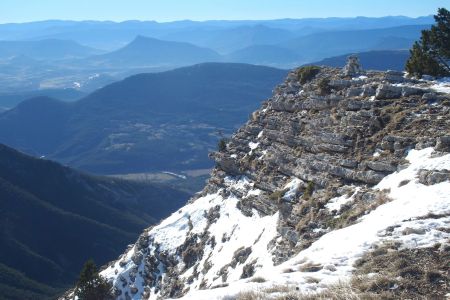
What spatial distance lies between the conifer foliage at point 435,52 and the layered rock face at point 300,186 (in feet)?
7.20

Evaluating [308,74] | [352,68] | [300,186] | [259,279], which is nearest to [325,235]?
[259,279]

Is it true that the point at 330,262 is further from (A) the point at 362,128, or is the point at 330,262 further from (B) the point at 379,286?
(A) the point at 362,128

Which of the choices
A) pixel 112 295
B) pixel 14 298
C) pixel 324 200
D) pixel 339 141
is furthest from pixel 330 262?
pixel 14 298

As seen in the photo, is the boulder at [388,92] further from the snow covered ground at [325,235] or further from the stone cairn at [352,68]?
the stone cairn at [352,68]

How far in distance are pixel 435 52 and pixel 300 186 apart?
74.5 feet

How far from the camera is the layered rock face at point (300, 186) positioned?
3281cm

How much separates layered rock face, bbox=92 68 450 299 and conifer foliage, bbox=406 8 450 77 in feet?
7.20

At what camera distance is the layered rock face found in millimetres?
32812

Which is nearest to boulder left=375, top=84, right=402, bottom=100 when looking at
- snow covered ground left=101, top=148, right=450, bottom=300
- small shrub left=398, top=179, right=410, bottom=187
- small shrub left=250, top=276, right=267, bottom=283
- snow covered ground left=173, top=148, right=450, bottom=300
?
snow covered ground left=101, top=148, right=450, bottom=300

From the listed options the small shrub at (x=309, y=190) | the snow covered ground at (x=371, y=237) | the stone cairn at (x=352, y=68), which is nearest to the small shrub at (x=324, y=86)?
the stone cairn at (x=352, y=68)

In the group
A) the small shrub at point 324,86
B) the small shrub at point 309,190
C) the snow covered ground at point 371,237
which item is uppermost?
the small shrub at point 324,86

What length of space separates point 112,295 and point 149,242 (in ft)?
30.8

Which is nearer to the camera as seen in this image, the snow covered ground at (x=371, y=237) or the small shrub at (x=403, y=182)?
the snow covered ground at (x=371, y=237)

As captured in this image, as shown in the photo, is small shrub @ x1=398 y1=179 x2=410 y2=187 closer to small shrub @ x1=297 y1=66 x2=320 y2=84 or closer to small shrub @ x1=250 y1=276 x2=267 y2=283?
small shrub @ x1=250 y1=276 x2=267 y2=283
